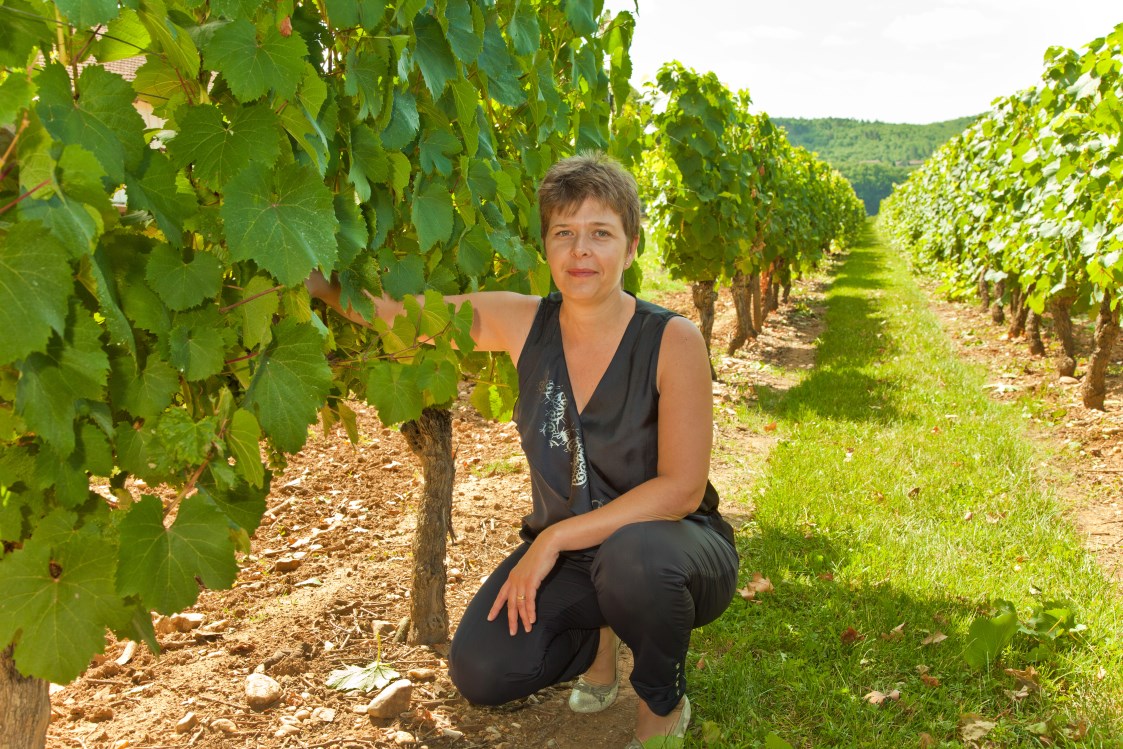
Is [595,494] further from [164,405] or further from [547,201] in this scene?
[164,405]

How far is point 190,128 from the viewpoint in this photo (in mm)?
1476

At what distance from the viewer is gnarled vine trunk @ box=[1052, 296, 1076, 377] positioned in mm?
8078

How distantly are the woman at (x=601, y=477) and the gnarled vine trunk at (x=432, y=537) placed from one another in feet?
1.32

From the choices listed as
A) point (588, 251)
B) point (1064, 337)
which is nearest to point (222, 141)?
point (588, 251)

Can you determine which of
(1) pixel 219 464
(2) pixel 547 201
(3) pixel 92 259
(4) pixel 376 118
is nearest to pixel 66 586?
(1) pixel 219 464

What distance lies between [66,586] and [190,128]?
28.7 inches

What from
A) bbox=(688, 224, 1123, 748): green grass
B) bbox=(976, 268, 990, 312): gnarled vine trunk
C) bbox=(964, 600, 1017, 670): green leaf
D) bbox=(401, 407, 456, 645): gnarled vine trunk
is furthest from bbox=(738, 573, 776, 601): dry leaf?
bbox=(976, 268, 990, 312): gnarled vine trunk

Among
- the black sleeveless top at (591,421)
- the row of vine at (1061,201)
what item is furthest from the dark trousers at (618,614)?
the row of vine at (1061,201)

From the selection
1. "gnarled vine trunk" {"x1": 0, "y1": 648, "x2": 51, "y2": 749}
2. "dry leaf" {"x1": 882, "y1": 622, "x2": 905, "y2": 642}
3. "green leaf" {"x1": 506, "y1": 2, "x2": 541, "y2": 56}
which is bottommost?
"dry leaf" {"x1": 882, "y1": 622, "x2": 905, "y2": 642}

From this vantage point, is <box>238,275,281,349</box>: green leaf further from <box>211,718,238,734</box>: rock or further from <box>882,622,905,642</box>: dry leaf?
<box>882,622,905,642</box>: dry leaf

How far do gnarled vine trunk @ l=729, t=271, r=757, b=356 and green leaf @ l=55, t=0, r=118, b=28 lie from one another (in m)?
9.02

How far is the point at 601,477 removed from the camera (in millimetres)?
2572

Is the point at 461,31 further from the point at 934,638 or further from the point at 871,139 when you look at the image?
the point at 871,139

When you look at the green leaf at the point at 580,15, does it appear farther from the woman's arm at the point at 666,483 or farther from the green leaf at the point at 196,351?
the green leaf at the point at 196,351
